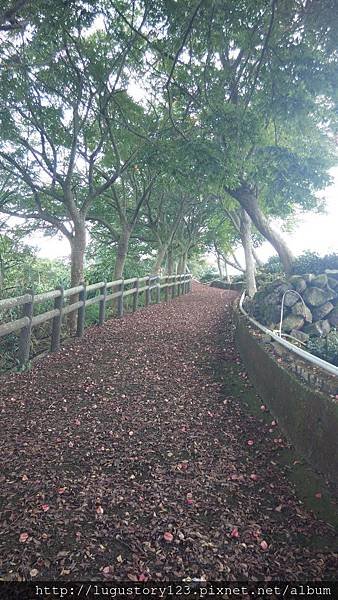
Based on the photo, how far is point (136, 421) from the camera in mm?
4527

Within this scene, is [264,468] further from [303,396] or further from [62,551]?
[62,551]

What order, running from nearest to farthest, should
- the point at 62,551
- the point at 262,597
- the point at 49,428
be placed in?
1. the point at 262,597
2. the point at 62,551
3. the point at 49,428

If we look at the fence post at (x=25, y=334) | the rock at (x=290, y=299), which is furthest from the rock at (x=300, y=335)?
the fence post at (x=25, y=334)

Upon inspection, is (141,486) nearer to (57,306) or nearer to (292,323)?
(57,306)

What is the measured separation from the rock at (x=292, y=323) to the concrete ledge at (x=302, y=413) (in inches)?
97.1

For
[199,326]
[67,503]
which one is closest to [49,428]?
[67,503]

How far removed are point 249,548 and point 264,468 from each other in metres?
1.13

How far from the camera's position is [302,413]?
3.85 meters

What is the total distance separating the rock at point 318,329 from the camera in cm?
769

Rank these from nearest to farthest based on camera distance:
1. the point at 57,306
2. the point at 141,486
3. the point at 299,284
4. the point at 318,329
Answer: the point at 141,486, the point at 57,306, the point at 318,329, the point at 299,284

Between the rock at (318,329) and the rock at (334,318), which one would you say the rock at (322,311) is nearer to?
the rock at (334,318)

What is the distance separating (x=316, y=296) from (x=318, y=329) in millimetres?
1059

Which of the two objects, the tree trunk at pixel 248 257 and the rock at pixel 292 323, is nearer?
the rock at pixel 292 323

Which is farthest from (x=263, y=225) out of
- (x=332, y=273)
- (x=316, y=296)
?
(x=316, y=296)
